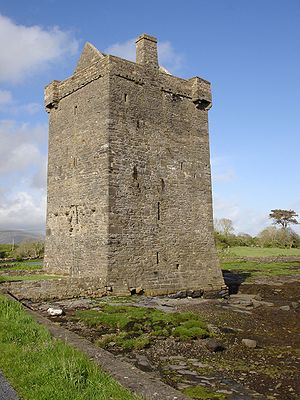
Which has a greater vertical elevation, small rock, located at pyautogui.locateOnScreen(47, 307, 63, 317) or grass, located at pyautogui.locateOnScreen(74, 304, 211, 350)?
small rock, located at pyautogui.locateOnScreen(47, 307, 63, 317)

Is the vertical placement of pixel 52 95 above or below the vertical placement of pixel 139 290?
above

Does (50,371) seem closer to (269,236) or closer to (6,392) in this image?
(6,392)

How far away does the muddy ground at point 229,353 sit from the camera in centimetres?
759

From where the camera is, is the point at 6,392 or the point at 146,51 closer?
the point at 6,392

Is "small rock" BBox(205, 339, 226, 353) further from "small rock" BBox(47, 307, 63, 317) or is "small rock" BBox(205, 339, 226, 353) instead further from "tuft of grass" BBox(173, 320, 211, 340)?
"small rock" BBox(47, 307, 63, 317)

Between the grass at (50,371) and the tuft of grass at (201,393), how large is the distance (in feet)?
5.53

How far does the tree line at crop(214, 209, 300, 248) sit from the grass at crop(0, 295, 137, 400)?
2433 inches

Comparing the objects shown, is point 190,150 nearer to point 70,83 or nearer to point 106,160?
point 106,160

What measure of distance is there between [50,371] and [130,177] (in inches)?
534

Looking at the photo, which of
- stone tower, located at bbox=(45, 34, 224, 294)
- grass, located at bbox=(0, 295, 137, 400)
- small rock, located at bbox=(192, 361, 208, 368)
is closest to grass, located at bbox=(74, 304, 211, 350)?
small rock, located at bbox=(192, 361, 208, 368)

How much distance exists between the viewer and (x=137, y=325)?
1227cm

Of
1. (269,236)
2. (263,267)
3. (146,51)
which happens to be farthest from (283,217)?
(146,51)

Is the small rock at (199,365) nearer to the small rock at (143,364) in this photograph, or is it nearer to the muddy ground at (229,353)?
the muddy ground at (229,353)

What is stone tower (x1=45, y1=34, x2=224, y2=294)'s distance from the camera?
18.6 metres
